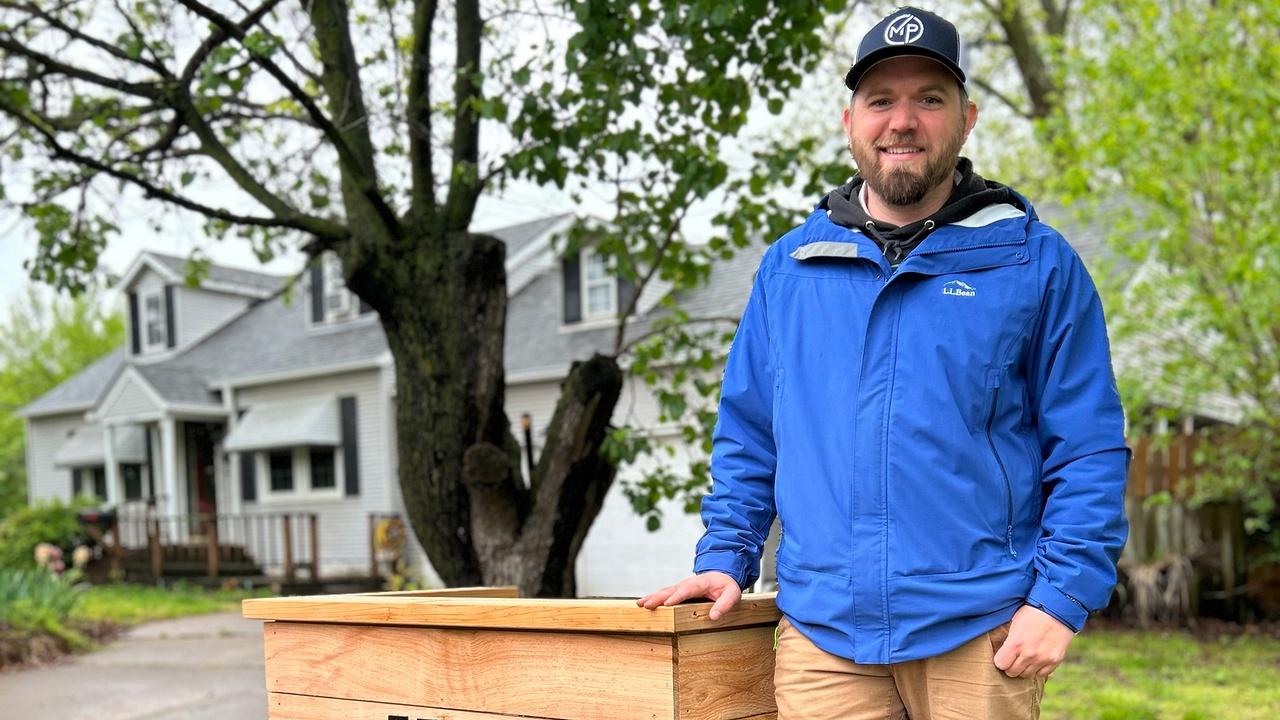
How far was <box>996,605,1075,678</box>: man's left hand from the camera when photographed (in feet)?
7.04

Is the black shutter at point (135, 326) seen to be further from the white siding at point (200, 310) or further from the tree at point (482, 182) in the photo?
the tree at point (482, 182)

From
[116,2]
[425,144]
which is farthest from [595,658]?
[116,2]

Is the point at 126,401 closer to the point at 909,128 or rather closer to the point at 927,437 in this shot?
the point at 909,128

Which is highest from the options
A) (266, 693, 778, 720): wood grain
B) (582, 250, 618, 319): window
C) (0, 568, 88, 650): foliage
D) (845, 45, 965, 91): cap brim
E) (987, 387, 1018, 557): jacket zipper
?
(582, 250, 618, 319): window

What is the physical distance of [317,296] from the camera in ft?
67.2

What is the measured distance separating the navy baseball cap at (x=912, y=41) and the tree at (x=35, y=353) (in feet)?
126

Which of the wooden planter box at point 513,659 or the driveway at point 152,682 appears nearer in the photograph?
the wooden planter box at point 513,659

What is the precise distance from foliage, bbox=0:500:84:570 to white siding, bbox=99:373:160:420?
2.11 metres

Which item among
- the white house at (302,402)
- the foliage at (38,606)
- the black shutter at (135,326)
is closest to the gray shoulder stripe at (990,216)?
the foliage at (38,606)

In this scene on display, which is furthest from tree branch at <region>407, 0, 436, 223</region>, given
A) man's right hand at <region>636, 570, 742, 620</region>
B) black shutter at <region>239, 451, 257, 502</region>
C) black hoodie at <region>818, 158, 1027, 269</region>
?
black shutter at <region>239, 451, 257, 502</region>

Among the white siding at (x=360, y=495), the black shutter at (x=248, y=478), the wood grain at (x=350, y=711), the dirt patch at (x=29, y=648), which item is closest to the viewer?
the wood grain at (x=350, y=711)

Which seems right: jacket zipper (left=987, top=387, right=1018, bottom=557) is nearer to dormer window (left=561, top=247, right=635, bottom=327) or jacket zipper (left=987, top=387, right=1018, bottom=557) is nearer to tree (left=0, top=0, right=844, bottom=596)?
tree (left=0, top=0, right=844, bottom=596)

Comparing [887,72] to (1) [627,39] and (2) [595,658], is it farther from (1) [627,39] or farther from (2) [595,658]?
(1) [627,39]

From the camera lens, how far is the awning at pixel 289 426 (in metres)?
18.8
